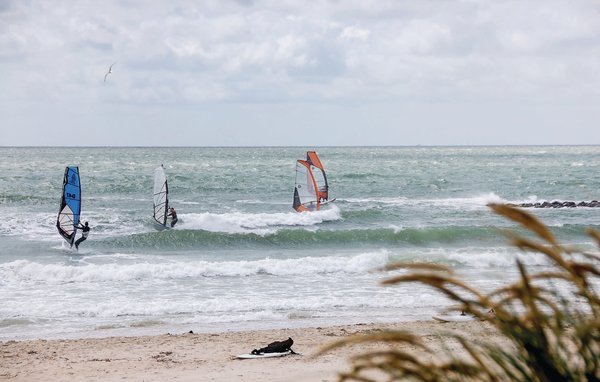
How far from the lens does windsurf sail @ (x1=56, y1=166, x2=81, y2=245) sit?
65.3ft

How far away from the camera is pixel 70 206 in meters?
20.6

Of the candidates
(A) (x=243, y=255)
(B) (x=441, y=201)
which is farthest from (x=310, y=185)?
(B) (x=441, y=201)

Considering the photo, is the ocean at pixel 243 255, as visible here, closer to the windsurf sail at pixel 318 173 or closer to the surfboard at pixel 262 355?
the windsurf sail at pixel 318 173

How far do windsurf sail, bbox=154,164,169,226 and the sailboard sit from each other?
212 inches

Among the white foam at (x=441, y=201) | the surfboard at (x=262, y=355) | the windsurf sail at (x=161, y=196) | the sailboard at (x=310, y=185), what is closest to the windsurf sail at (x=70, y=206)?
the windsurf sail at (x=161, y=196)

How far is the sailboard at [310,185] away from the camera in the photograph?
1077 inches

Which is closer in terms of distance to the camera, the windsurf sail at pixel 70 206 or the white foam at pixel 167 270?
the white foam at pixel 167 270

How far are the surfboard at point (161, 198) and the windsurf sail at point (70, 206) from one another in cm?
358

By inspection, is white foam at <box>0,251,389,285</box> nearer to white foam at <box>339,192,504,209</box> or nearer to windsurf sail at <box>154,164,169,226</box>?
windsurf sail at <box>154,164,169,226</box>

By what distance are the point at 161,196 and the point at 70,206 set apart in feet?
14.7

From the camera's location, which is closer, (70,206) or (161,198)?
(70,206)

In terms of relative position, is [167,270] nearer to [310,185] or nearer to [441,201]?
[310,185]

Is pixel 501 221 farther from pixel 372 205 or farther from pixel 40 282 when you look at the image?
pixel 40 282

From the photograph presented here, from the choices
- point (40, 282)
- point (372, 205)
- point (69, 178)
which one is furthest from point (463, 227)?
point (40, 282)
